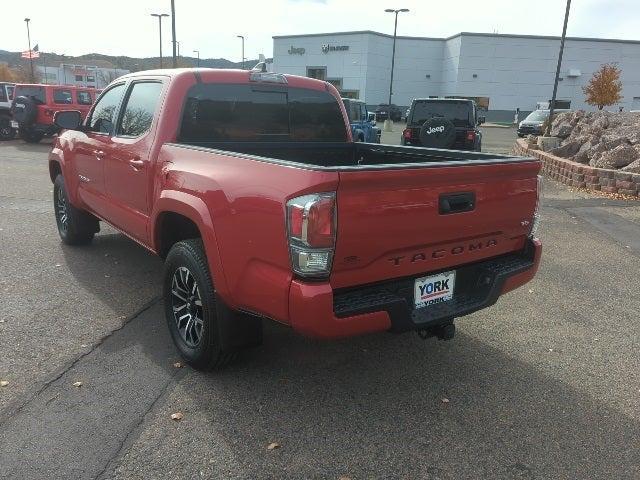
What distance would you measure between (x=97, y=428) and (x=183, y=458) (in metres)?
0.55

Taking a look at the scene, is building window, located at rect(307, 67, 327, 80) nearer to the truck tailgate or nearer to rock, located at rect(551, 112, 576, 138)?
rock, located at rect(551, 112, 576, 138)

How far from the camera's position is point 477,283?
332cm

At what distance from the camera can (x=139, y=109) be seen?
438 centimetres

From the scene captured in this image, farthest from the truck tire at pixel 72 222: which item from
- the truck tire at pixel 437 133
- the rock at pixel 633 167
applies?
the rock at pixel 633 167

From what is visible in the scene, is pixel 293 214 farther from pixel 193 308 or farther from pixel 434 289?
pixel 193 308

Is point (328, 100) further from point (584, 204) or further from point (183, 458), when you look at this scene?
point (584, 204)

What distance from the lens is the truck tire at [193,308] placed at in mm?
3199

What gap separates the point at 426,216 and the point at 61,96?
60.7ft

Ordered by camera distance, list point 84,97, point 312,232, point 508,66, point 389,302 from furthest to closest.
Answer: point 508,66 < point 84,97 < point 389,302 < point 312,232

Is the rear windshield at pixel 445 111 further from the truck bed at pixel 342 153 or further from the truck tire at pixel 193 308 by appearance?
the truck tire at pixel 193 308

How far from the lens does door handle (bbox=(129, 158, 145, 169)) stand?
3.97 metres

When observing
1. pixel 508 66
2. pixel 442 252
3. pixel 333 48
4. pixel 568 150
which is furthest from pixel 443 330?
pixel 333 48

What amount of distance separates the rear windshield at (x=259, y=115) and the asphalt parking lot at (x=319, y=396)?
1.56 m

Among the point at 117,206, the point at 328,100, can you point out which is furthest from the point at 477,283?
the point at 117,206
